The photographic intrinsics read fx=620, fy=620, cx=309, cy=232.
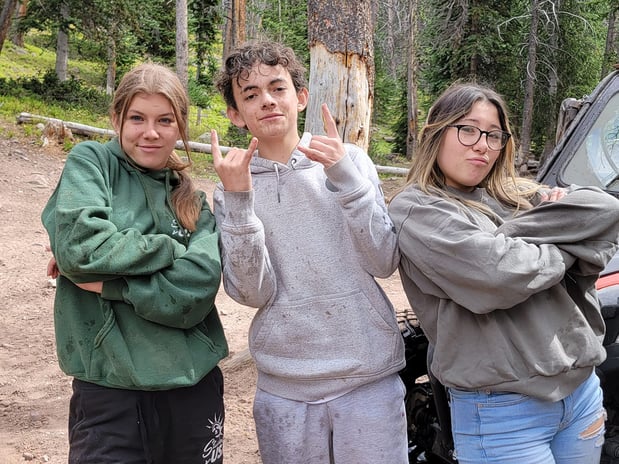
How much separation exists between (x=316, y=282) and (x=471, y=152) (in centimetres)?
73

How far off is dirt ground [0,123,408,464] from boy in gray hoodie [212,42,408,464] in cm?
179

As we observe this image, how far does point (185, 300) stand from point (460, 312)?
0.92 meters

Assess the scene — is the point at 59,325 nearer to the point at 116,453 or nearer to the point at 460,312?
the point at 116,453

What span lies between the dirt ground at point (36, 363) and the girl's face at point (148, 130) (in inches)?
90.0

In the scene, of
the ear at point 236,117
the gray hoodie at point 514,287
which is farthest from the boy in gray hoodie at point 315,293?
the gray hoodie at point 514,287

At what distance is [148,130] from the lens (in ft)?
7.66

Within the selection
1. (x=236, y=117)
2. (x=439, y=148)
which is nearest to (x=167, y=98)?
(x=236, y=117)

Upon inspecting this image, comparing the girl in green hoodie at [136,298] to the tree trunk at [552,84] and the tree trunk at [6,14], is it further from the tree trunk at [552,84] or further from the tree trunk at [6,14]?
the tree trunk at [552,84]

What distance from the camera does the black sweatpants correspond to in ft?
6.98

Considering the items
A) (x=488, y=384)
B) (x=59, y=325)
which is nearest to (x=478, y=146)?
(x=488, y=384)

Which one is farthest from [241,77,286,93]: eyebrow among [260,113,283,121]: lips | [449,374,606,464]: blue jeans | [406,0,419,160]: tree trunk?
[406,0,419,160]: tree trunk

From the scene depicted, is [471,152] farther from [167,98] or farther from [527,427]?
[167,98]

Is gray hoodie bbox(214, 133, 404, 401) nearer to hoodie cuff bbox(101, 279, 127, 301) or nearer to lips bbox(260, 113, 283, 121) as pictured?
lips bbox(260, 113, 283, 121)

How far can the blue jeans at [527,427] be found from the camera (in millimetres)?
1974
